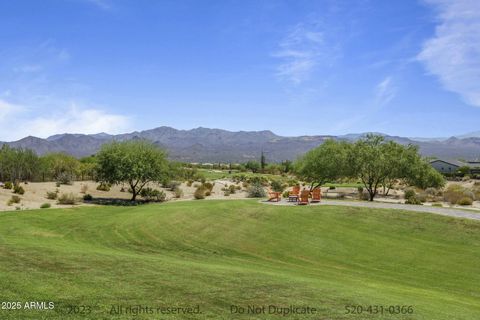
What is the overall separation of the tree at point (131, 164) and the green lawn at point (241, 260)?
35.7 feet

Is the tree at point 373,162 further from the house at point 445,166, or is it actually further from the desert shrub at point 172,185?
the house at point 445,166

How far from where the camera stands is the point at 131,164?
43.6m

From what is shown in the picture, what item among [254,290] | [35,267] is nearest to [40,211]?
[35,267]

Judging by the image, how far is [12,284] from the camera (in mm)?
9430

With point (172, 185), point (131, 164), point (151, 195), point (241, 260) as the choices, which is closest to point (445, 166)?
point (172, 185)

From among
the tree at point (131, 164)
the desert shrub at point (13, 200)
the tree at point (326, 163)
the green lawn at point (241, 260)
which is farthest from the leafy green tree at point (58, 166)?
the tree at point (326, 163)

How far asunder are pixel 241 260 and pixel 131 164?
2825 centimetres

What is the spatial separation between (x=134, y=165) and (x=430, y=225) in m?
30.3

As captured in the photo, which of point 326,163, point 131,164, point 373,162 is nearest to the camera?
point 373,162

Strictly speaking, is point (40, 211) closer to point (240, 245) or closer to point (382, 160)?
point (240, 245)

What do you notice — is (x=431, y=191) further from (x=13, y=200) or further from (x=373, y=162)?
(x=13, y=200)

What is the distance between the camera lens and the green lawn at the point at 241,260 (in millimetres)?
9500

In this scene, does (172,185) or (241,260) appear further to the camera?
(172,185)

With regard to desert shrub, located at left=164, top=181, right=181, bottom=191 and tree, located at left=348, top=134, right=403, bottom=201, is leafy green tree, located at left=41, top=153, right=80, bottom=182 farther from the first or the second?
tree, located at left=348, top=134, right=403, bottom=201
